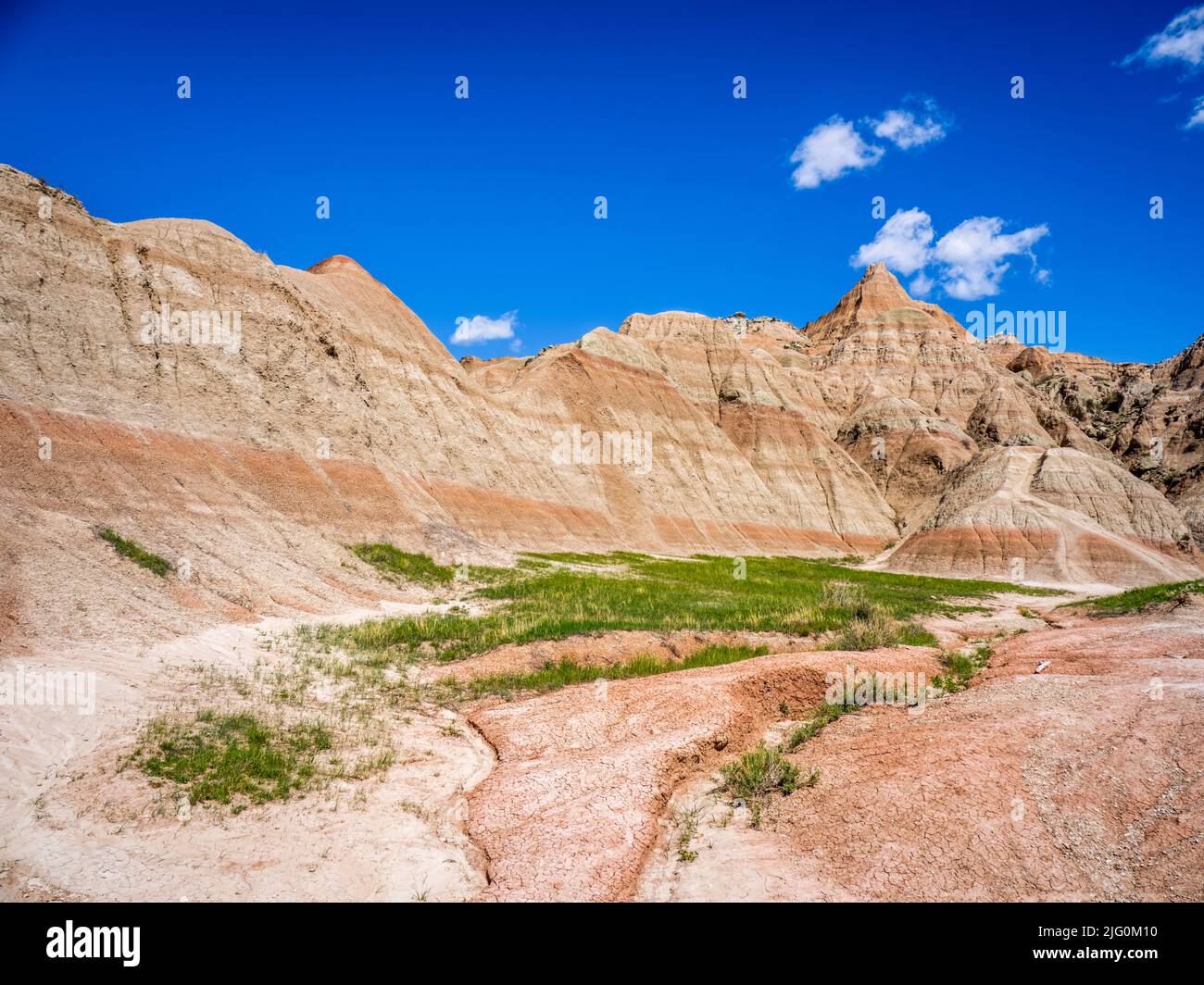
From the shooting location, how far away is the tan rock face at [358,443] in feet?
59.3

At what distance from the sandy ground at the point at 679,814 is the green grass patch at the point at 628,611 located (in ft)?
17.0

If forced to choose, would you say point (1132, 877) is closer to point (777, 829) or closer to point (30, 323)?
point (777, 829)

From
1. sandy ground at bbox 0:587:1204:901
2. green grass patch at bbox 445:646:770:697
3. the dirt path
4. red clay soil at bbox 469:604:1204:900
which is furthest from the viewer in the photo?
green grass patch at bbox 445:646:770:697

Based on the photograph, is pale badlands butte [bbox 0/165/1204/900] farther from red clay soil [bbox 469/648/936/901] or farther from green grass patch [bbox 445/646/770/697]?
green grass patch [bbox 445/646/770/697]

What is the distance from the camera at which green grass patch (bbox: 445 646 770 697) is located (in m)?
11.8

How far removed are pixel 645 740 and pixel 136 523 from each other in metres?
17.2

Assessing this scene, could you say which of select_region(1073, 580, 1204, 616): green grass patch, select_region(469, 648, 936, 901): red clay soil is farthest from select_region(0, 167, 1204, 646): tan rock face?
select_region(1073, 580, 1204, 616): green grass patch

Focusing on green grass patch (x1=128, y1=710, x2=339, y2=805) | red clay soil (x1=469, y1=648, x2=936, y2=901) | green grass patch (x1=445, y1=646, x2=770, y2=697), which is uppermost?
green grass patch (x1=128, y1=710, x2=339, y2=805)

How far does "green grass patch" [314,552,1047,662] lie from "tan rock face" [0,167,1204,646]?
166 inches

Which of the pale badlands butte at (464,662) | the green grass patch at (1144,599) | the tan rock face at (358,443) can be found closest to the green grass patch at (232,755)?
the pale badlands butte at (464,662)

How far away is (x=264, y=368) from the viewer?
30.3 m

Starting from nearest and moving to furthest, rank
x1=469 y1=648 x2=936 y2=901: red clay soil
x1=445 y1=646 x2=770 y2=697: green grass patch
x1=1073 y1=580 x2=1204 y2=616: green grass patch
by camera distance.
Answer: x1=469 y1=648 x2=936 y2=901: red clay soil, x1=445 y1=646 x2=770 y2=697: green grass patch, x1=1073 y1=580 x2=1204 y2=616: green grass patch

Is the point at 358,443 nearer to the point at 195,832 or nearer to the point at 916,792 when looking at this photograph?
the point at 195,832
